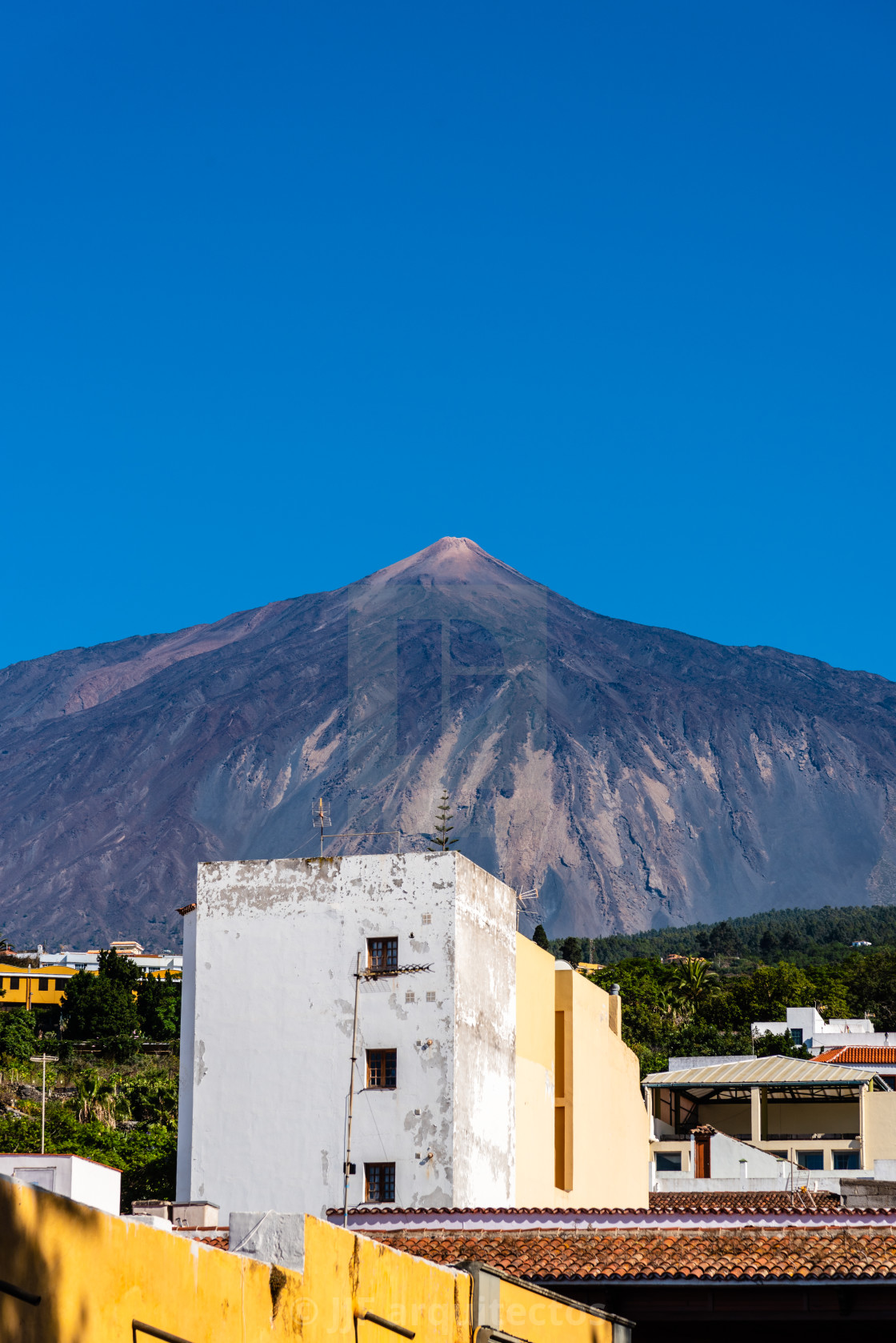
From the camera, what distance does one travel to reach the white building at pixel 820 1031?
8881 centimetres

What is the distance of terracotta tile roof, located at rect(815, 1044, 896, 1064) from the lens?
71.8m

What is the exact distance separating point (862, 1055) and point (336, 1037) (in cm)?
4296

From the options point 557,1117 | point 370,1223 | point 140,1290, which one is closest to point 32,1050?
point 557,1117

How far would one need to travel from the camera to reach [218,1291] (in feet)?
36.2

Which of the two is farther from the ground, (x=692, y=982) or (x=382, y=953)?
(x=692, y=982)

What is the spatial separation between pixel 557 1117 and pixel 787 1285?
22639 millimetres

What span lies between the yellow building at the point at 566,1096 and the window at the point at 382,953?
14.1ft

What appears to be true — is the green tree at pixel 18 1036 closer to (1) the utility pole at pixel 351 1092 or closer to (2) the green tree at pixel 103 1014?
(2) the green tree at pixel 103 1014

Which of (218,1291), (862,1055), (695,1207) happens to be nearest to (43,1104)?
(862,1055)

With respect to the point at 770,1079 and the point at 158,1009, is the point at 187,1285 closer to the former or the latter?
the point at 770,1079

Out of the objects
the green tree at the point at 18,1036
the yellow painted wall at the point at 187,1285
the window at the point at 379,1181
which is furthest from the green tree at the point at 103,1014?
the yellow painted wall at the point at 187,1285

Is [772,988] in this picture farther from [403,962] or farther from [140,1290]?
[140,1290]

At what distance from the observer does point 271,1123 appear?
3656 cm

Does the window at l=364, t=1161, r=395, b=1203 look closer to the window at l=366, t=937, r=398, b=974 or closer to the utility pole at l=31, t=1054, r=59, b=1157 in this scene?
the window at l=366, t=937, r=398, b=974
